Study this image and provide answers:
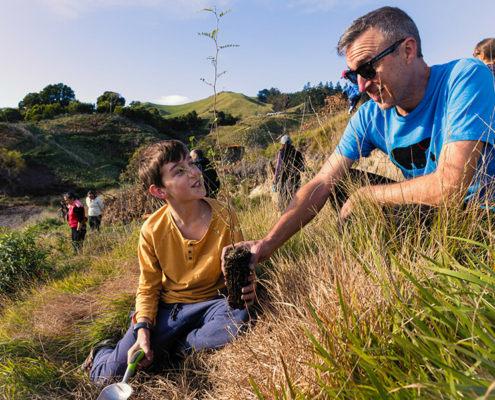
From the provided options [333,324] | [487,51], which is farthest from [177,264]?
[487,51]

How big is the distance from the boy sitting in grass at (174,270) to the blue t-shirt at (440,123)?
1196 millimetres

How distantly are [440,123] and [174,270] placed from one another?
2039mm

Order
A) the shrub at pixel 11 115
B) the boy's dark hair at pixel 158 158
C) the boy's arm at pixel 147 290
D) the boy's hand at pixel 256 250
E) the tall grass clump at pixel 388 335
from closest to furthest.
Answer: the tall grass clump at pixel 388 335, the boy's hand at pixel 256 250, the boy's arm at pixel 147 290, the boy's dark hair at pixel 158 158, the shrub at pixel 11 115

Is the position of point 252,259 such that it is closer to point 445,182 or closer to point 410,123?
point 445,182

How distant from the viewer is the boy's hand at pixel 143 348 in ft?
6.09

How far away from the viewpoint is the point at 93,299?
3.06 m

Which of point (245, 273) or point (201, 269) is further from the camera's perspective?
point (201, 269)

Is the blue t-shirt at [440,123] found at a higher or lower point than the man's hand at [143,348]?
higher

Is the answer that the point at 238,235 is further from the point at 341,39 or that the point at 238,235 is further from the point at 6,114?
the point at 6,114

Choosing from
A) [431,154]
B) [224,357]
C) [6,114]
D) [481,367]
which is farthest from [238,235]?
[6,114]

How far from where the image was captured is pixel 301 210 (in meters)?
2.04

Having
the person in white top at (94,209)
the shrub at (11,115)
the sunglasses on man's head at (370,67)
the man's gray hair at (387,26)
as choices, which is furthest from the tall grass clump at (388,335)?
the shrub at (11,115)

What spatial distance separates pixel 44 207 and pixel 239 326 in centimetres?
Result: 3215

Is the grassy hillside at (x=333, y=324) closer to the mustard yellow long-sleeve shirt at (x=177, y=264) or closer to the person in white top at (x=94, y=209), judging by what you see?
the mustard yellow long-sleeve shirt at (x=177, y=264)
